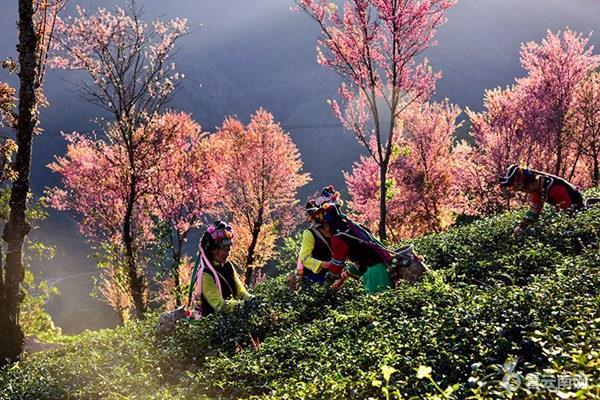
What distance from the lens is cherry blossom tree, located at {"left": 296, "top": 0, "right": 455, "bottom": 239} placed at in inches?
579

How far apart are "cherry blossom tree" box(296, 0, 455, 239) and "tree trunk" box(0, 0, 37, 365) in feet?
29.5

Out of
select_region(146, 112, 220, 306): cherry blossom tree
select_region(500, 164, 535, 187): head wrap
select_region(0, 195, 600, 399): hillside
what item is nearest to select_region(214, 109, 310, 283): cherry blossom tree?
select_region(146, 112, 220, 306): cherry blossom tree

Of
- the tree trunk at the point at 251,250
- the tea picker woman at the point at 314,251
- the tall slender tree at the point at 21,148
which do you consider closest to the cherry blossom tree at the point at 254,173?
the tree trunk at the point at 251,250

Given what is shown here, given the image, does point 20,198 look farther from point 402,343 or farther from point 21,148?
point 402,343

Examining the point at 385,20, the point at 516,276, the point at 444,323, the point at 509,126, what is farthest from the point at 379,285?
the point at 509,126

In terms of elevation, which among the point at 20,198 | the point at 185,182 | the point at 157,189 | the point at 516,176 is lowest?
the point at 516,176

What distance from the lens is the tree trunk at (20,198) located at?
8.93 meters

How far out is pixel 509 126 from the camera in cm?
2656

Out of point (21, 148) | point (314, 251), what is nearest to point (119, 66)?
point (21, 148)

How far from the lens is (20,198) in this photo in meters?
9.30

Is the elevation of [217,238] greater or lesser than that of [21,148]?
lesser

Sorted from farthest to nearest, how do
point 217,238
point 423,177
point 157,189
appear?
point 423,177 < point 157,189 < point 217,238

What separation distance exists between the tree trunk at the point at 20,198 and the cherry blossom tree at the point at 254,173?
17.2 meters

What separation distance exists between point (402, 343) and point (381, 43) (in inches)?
523
